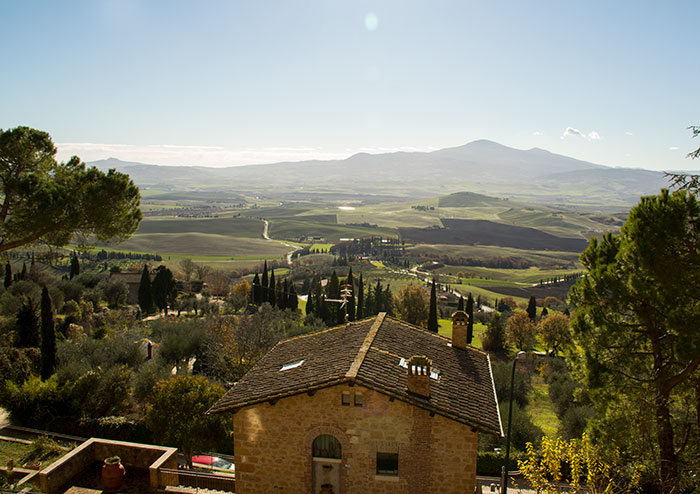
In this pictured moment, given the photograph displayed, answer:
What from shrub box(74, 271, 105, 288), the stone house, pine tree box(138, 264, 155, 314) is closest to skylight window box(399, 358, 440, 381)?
the stone house

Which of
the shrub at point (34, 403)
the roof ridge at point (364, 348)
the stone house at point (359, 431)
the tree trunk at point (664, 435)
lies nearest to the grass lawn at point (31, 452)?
the shrub at point (34, 403)

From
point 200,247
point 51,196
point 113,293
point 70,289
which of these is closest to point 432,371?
point 51,196

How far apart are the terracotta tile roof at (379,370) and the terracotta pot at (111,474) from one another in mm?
2578

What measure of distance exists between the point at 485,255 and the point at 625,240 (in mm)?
182685

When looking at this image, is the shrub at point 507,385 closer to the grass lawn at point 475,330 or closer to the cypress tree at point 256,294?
the grass lawn at point 475,330

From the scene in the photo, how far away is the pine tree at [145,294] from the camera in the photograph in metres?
A: 65.1

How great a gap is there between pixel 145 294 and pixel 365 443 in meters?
59.3

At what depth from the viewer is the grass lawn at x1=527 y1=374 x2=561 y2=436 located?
3222cm

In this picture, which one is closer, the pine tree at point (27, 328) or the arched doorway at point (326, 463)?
the arched doorway at point (326, 463)

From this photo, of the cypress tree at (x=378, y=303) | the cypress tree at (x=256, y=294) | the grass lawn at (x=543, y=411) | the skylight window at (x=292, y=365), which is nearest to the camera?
the skylight window at (x=292, y=365)

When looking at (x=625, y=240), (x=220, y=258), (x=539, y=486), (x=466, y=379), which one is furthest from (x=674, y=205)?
(x=220, y=258)

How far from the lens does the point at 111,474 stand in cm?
1229

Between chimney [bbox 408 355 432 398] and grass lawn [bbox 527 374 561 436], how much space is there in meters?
20.9

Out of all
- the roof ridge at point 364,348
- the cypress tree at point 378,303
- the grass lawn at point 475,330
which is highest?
the roof ridge at point 364,348
